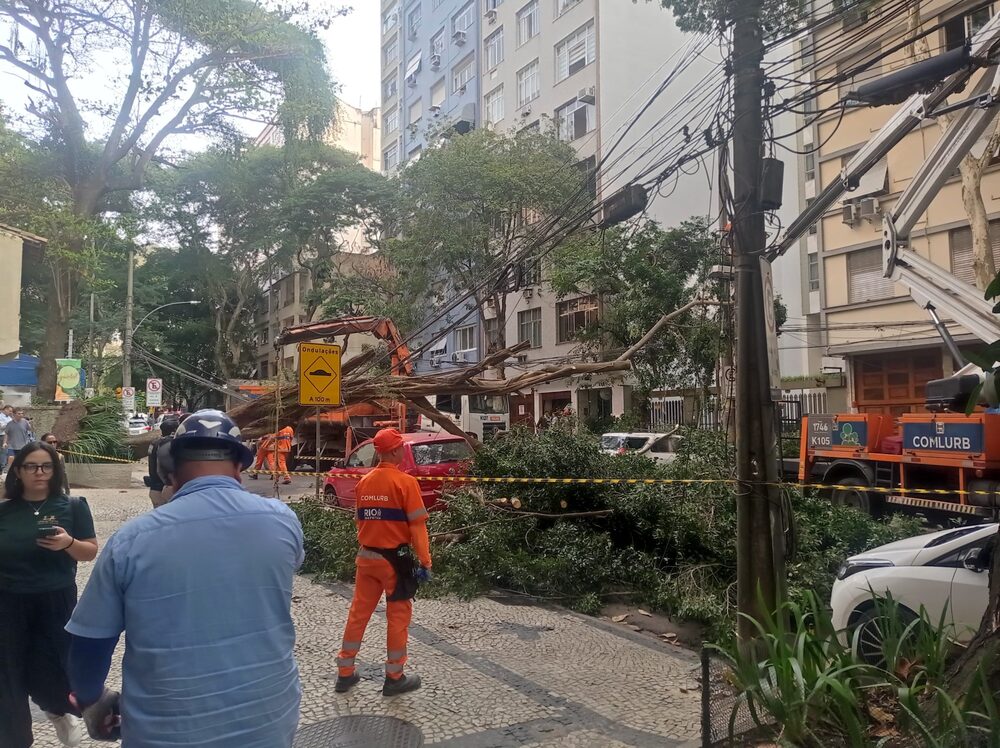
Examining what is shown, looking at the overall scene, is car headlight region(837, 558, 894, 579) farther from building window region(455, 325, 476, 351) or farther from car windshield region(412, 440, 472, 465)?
building window region(455, 325, 476, 351)

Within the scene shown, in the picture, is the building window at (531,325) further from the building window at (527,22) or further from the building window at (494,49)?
the building window at (494,49)

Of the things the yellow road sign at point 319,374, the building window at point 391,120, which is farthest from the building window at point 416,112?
the yellow road sign at point 319,374

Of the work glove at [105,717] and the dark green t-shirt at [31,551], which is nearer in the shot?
the work glove at [105,717]

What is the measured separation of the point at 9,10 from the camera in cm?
1678

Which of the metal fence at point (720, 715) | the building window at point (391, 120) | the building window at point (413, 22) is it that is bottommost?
the metal fence at point (720, 715)

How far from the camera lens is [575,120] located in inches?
1261

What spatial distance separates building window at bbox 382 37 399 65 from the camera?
50.3 metres

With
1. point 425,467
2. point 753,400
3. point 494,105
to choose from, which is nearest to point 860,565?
point 753,400

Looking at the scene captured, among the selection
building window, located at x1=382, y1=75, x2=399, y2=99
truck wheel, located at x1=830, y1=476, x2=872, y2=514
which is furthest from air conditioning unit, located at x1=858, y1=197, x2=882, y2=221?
building window, located at x1=382, y1=75, x2=399, y2=99

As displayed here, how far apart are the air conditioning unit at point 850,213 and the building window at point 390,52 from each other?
37086 millimetres

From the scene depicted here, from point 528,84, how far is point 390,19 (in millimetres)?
21542

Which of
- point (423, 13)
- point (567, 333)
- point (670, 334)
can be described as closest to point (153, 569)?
point (670, 334)

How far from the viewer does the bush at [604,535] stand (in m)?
7.26

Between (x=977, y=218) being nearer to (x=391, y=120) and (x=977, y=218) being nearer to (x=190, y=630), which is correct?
(x=190, y=630)
